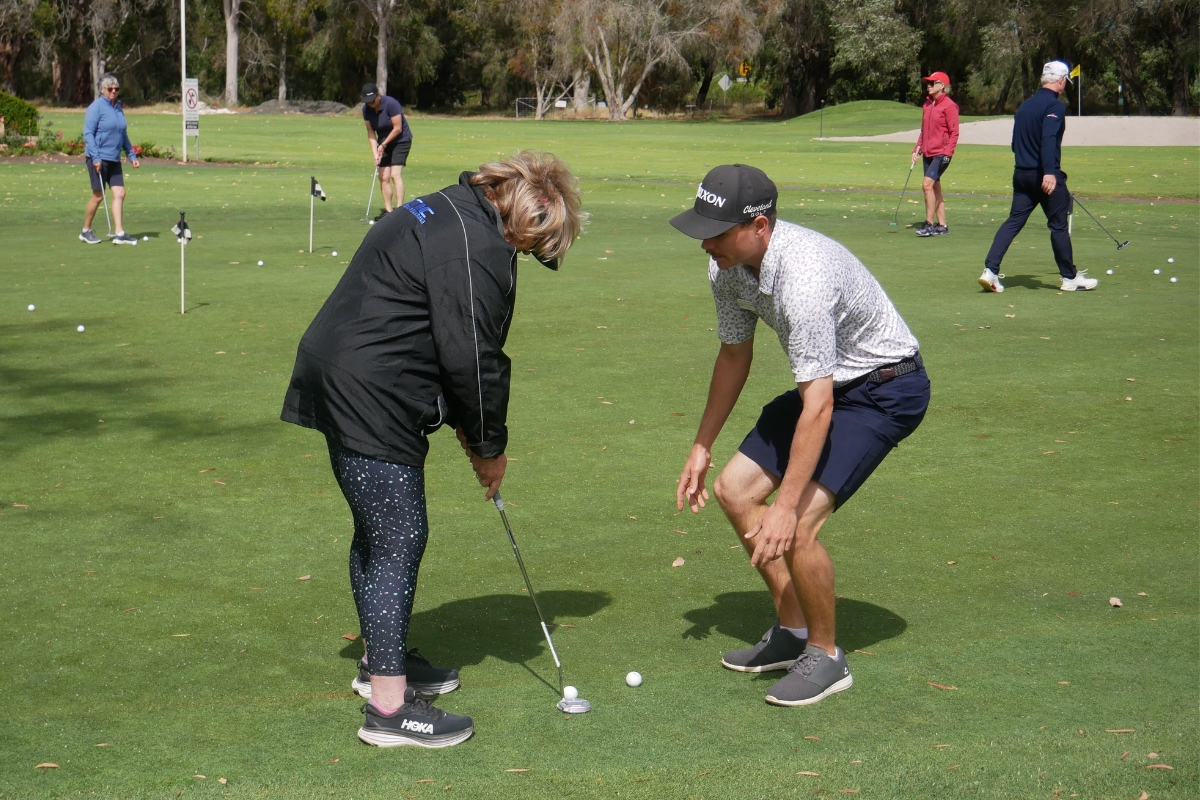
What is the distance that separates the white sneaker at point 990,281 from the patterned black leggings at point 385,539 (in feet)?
34.4

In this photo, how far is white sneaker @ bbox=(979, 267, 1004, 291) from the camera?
44.2ft

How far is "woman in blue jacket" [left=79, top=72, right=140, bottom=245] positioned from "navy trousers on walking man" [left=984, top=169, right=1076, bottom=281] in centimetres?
1041

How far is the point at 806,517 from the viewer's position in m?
4.46

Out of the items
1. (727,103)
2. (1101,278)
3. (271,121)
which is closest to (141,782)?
(1101,278)

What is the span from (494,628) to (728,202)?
82.9 inches

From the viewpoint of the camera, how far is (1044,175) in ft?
43.0

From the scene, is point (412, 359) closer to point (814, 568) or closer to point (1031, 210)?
point (814, 568)

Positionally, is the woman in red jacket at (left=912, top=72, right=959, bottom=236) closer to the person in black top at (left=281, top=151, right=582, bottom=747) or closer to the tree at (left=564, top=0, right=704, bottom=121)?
the person in black top at (left=281, top=151, right=582, bottom=747)

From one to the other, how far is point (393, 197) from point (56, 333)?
9.31m

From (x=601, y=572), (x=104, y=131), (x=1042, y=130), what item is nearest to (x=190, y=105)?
(x=104, y=131)

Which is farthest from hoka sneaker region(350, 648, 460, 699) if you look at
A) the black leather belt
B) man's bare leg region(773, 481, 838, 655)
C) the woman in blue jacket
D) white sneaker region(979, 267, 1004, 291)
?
the woman in blue jacket

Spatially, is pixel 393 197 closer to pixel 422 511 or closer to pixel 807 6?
pixel 422 511

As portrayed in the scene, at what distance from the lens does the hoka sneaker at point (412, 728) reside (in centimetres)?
415

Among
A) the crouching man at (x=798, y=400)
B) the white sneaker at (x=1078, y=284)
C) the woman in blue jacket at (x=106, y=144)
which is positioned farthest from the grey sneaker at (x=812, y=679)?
the woman in blue jacket at (x=106, y=144)
